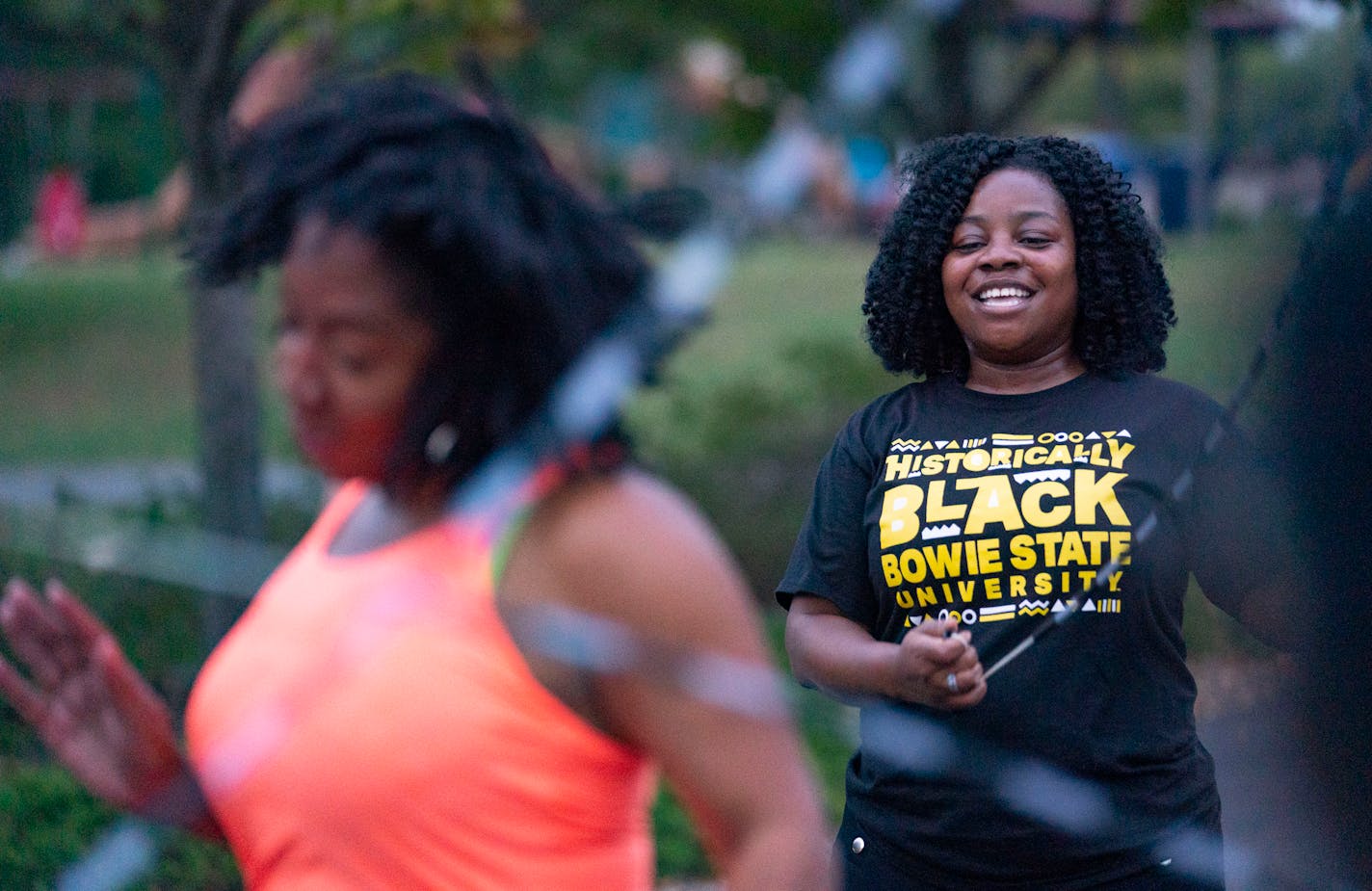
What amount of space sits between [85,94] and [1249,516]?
17.5 meters

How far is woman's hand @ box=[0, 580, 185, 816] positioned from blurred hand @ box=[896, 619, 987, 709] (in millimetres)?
908

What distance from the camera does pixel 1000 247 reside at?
2297 millimetres

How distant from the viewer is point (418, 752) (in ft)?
4.91

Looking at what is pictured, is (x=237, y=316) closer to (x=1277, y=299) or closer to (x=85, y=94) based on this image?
(x=1277, y=299)

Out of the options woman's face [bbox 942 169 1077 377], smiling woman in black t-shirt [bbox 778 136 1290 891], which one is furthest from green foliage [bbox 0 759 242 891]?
woman's face [bbox 942 169 1077 377]

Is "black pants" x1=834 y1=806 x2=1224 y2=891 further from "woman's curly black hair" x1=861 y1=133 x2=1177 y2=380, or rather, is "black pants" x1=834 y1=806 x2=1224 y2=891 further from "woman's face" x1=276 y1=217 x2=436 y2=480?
"woman's face" x1=276 y1=217 x2=436 y2=480

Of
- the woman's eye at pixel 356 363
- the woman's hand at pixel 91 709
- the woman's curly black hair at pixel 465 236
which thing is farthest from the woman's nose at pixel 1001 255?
the woman's hand at pixel 91 709

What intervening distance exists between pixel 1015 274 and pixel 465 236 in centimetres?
98

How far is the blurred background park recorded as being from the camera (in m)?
3.05

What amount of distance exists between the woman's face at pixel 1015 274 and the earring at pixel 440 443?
921 millimetres

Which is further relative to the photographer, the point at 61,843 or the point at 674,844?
the point at 674,844

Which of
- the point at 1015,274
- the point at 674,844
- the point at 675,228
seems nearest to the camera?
the point at 675,228

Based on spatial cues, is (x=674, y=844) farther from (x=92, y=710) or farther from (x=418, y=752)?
(x=418, y=752)

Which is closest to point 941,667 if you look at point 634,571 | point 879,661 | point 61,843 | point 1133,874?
point 879,661
